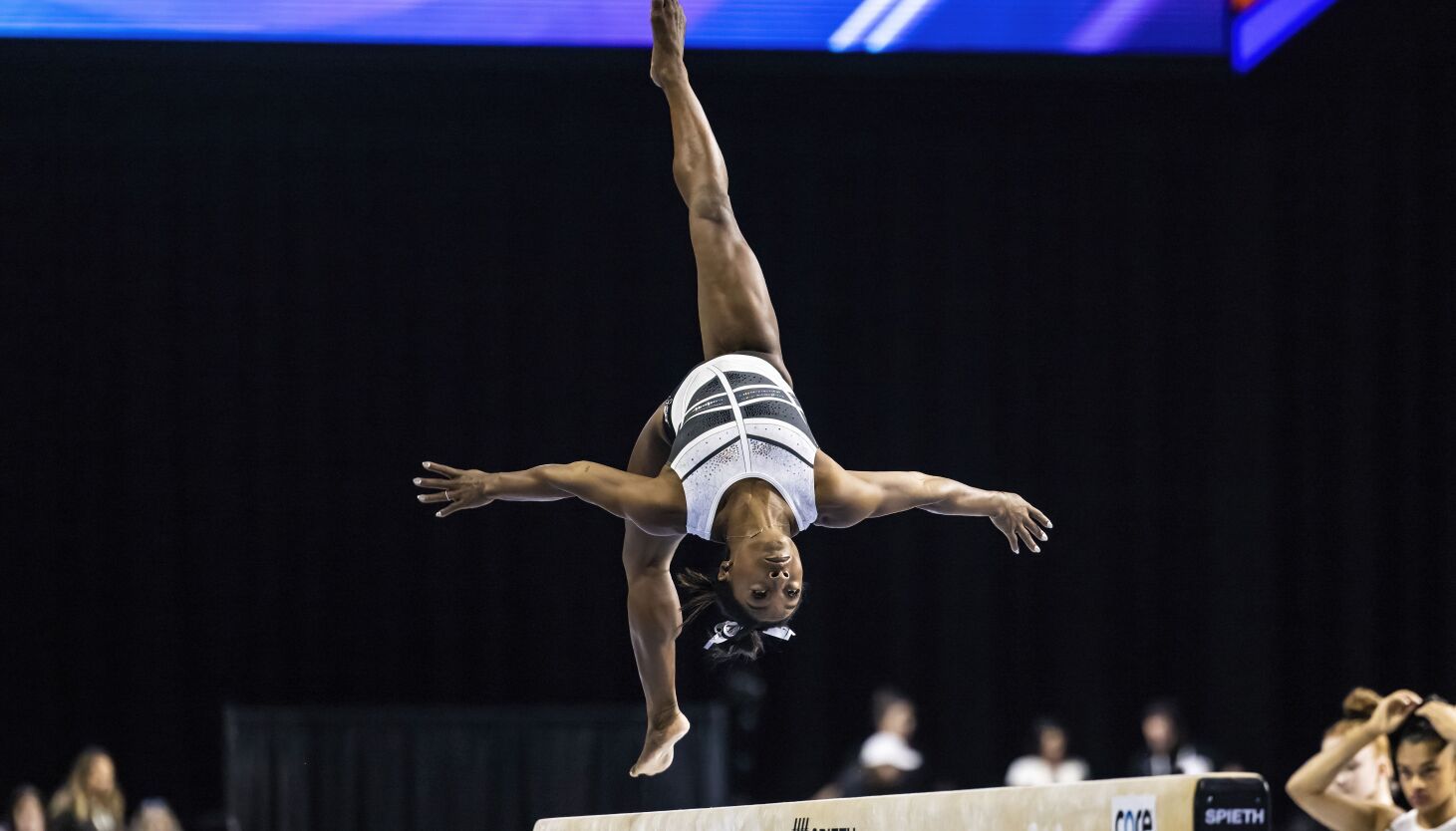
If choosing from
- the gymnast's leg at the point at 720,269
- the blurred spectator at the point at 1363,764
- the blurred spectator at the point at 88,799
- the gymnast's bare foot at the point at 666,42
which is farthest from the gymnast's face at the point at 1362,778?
the blurred spectator at the point at 88,799

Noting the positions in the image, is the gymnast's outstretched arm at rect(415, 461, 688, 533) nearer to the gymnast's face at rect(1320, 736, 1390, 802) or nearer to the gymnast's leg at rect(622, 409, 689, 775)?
the gymnast's leg at rect(622, 409, 689, 775)

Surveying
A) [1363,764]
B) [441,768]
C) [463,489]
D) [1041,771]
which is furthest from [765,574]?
[1041,771]

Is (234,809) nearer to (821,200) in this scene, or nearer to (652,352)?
(652,352)

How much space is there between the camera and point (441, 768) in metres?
8.55

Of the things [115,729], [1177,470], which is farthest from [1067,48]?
[115,729]

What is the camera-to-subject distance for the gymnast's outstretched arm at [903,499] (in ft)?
14.4

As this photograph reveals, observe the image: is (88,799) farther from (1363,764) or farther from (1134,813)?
(1134,813)

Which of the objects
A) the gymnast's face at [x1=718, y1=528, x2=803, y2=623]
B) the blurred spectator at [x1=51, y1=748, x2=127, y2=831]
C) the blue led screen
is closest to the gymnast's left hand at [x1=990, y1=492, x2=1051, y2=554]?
the gymnast's face at [x1=718, y1=528, x2=803, y2=623]

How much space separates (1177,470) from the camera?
11.1 m

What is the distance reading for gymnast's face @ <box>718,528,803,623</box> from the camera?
4.09m

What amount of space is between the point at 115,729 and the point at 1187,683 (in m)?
6.99

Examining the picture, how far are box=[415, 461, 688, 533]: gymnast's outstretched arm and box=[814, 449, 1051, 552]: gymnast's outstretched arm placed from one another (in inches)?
15.9

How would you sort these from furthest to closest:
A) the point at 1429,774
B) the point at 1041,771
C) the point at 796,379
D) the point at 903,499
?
the point at 796,379
the point at 1041,771
the point at 903,499
the point at 1429,774

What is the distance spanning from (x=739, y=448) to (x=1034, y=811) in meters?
1.29
